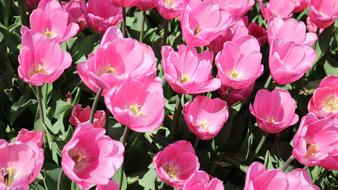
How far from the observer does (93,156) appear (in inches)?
63.3

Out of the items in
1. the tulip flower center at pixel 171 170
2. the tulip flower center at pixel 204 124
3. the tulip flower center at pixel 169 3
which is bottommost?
the tulip flower center at pixel 171 170

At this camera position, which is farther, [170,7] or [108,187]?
[170,7]

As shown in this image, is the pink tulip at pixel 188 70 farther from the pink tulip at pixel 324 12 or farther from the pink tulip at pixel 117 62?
the pink tulip at pixel 324 12

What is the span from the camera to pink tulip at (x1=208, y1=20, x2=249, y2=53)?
2223 millimetres

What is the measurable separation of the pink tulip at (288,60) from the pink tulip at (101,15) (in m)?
0.68

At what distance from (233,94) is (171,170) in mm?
440

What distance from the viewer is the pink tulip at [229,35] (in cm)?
222

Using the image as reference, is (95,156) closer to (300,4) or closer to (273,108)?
(273,108)

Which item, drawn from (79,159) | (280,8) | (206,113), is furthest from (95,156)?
(280,8)

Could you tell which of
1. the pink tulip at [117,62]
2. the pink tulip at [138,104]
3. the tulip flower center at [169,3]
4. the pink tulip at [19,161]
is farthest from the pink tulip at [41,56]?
the tulip flower center at [169,3]

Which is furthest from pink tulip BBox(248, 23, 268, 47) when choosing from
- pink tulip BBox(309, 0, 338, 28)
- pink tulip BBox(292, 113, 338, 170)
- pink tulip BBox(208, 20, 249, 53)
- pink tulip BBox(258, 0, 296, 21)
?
pink tulip BBox(292, 113, 338, 170)

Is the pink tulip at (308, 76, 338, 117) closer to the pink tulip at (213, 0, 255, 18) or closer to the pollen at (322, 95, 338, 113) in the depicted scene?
the pollen at (322, 95, 338, 113)

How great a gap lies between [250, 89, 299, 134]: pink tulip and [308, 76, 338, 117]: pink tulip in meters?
0.14

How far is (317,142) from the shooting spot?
1898mm
